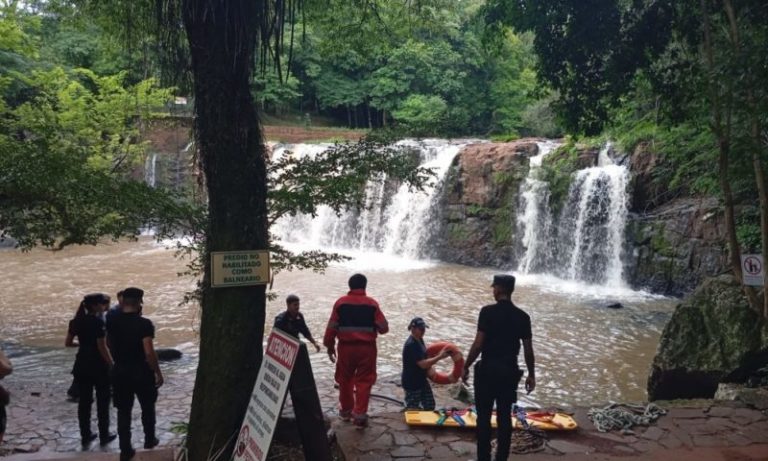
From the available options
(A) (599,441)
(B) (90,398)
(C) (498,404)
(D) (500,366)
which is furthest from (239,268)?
(A) (599,441)

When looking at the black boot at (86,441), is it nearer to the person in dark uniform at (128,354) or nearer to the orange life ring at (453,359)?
the person in dark uniform at (128,354)

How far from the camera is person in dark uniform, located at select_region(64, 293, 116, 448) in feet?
17.1

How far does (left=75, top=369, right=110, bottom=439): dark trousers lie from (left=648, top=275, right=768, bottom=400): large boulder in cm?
662

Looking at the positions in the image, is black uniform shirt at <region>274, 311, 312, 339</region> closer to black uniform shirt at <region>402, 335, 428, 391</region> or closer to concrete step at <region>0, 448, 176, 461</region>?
black uniform shirt at <region>402, 335, 428, 391</region>

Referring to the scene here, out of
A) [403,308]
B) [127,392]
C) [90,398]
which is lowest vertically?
[403,308]

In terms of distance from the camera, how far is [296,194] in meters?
4.46

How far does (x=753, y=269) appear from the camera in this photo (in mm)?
6168

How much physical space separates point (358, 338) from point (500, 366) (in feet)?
4.56

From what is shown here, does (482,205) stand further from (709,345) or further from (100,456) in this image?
(100,456)

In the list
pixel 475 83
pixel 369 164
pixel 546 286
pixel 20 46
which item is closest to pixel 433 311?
pixel 546 286

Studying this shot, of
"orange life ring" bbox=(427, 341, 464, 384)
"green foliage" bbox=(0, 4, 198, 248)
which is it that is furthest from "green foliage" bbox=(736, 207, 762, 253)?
"green foliage" bbox=(0, 4, 198, 248)

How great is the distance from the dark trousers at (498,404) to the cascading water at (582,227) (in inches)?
518

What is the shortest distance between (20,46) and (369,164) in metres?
9.64

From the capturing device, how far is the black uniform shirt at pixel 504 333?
419cm
